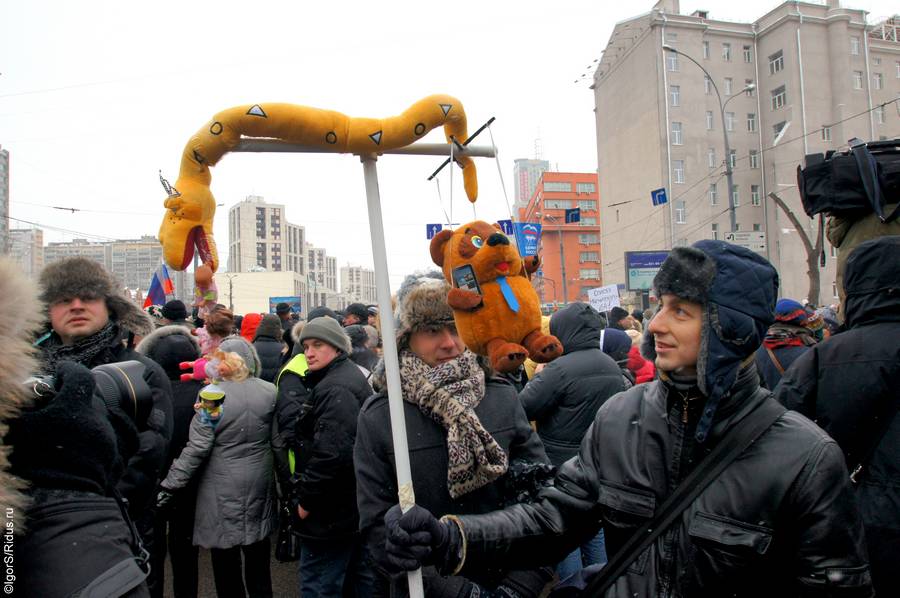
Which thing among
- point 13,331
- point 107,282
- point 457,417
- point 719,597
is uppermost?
point 107,282

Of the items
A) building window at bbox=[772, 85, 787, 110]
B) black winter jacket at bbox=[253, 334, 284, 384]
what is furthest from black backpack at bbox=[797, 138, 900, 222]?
building window at bbox=[772, 85, 787, 110]

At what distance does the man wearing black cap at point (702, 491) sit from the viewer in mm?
1612

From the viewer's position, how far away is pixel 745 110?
43.1m

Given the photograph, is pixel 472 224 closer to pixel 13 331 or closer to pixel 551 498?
pixel 551 498

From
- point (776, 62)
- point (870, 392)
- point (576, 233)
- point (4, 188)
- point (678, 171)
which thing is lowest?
point (870, 392)

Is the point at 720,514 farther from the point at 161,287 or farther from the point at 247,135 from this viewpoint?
the point at 161,287

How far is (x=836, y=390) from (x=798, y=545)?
1.17m

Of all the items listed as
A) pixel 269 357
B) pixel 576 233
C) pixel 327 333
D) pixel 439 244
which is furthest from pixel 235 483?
pixel 576 233

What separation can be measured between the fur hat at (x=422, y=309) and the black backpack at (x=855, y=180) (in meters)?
2.11

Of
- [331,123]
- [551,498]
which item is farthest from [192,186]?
[551,498]

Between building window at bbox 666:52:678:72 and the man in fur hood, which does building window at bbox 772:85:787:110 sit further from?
the man in fur hood

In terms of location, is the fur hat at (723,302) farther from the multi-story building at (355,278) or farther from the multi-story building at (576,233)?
the multi-story building at (355,278)

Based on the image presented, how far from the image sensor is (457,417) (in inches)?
91.9

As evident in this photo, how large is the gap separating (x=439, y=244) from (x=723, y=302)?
0.98 metres
